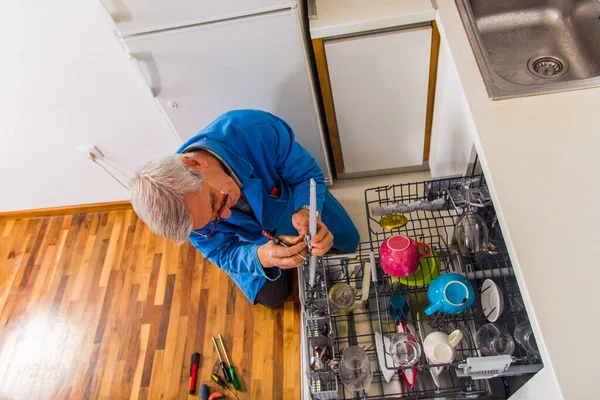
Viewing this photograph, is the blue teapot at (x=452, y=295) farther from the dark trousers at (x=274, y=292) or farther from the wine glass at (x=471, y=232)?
the dark trousers at (x=274, y=292)

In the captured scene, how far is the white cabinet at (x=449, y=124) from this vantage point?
1.22 m

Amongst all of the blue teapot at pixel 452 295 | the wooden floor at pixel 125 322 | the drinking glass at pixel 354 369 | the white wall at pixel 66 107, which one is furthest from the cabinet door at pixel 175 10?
the wooden floor at pixel 125 322

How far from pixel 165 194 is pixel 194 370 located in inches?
42.0

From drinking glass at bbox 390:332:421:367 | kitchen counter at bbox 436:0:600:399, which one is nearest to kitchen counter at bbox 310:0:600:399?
kitchen counter at bbox 436:0:600:399

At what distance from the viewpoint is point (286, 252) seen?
1.06 m

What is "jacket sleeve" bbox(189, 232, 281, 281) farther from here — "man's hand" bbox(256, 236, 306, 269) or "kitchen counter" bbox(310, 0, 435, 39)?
"kitchen counter" bbox(310, 0, 435, 39)

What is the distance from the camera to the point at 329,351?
1.05 meters

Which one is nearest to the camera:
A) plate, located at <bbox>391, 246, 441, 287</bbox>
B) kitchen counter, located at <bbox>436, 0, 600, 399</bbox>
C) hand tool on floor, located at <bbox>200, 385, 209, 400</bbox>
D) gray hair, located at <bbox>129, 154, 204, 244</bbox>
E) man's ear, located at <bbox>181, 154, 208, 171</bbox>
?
Result: kitchen counter, located at <bbox>436, 0, 600, 399</bbox>

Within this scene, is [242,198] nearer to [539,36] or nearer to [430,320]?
[430,320]

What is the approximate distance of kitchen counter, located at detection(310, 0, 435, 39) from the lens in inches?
48.4

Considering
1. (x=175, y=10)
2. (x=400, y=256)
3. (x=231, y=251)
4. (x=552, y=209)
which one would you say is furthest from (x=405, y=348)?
(x=175, y=10)

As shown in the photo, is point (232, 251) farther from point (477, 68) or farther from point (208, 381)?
point (477, 68)

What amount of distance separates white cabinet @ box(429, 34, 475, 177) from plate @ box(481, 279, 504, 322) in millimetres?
395

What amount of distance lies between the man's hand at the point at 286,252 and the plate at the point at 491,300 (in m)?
0.47
